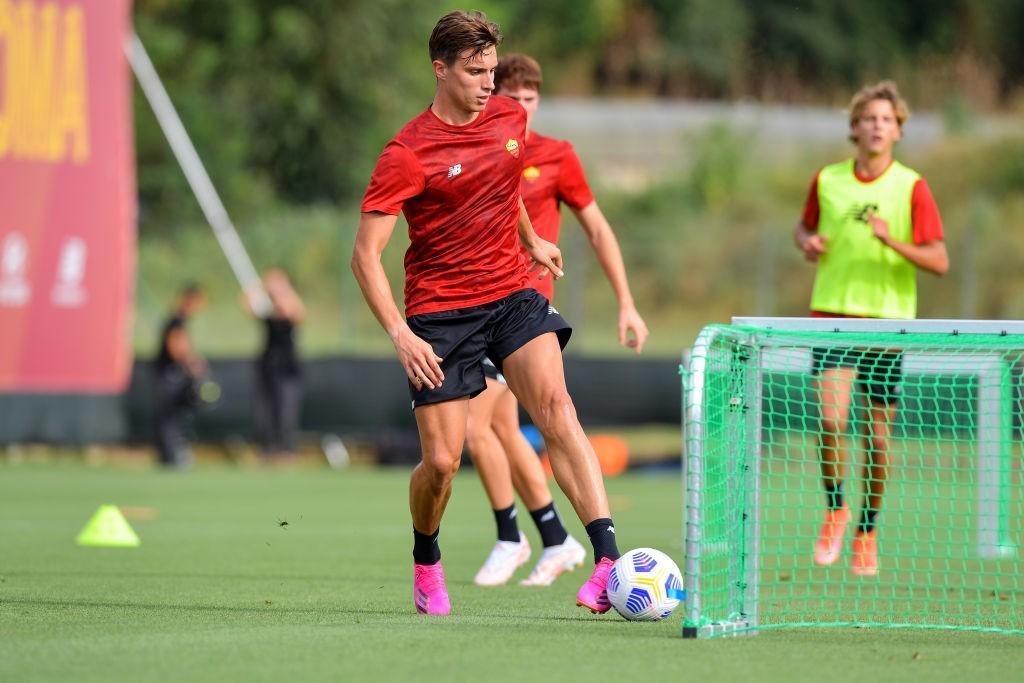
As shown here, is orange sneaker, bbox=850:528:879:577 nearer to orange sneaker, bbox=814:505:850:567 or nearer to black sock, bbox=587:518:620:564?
orange sneaker, bbox=814:505:850:567

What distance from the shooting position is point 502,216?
20.0 ft

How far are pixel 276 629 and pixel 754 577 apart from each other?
1.61 m

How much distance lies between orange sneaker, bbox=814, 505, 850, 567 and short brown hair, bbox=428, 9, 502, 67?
313 centimetres

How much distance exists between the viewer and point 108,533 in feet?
30.6

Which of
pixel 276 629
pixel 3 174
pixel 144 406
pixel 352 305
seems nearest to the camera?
pixel 276 629

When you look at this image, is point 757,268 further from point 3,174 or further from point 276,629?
point 276,629

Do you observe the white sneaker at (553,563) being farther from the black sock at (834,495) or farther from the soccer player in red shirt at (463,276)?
the soccer player in red shirt at (463,276)

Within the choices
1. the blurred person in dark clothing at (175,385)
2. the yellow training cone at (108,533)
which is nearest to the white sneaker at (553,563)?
the yellow training cone at (108,533)

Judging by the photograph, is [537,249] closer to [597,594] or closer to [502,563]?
[597,594]

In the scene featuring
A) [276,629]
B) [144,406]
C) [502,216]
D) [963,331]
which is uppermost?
[502,216]

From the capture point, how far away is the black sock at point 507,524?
7.75 metres

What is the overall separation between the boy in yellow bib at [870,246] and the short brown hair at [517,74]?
1.71 meters

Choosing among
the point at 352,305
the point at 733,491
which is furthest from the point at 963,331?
the point at 352,305

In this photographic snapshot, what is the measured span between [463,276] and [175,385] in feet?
44.1
